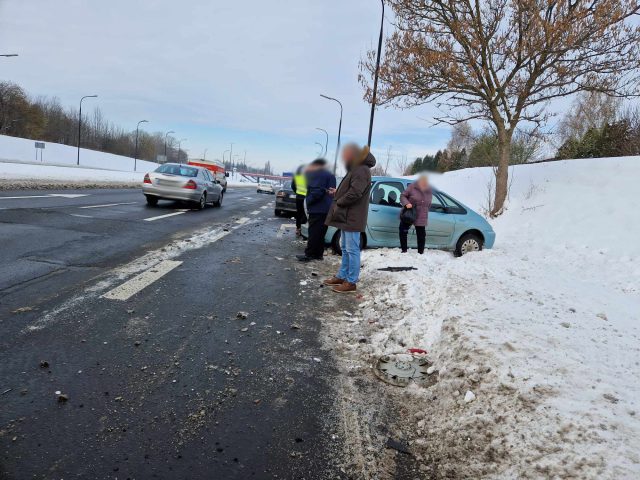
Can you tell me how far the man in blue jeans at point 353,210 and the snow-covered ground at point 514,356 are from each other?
Answer: 0.35 m

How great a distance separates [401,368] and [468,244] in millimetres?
6148

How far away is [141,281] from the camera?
5137 millimetres

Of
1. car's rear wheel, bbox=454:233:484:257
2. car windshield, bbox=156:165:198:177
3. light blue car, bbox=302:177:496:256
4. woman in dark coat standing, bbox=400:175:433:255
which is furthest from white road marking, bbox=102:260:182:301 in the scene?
car windshield, bbox=156:165:198:177

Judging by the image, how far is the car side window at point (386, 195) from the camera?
324 inches

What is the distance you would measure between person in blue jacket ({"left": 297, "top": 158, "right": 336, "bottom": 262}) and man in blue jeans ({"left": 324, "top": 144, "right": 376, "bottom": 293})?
119cm

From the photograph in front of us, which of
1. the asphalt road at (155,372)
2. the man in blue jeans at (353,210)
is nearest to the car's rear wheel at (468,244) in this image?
the man in blue jeans at (353,210)

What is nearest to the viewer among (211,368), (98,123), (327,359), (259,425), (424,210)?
(259,425)

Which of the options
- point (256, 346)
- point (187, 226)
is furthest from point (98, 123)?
point (256, 346)

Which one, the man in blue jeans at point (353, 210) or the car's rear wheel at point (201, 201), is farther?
the car's rear wheel at point (201, 201)

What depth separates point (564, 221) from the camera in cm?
1212

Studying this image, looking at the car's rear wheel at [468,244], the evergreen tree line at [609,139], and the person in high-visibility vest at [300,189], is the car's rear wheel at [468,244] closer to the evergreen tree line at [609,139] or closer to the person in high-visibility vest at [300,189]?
the person in high-visibility vest at [300,189]

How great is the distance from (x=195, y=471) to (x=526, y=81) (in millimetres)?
15703

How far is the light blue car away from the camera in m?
8.17

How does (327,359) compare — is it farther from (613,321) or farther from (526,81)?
(526,81)
